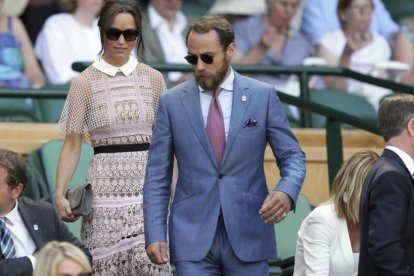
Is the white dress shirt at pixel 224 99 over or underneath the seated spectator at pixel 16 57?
over

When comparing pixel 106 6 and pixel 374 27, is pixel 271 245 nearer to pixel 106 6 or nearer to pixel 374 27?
pixel 106 6

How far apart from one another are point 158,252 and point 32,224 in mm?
768

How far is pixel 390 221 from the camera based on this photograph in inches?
277

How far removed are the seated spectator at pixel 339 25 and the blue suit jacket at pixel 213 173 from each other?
7.13m

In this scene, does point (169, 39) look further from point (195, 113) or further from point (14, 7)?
point (195, 113)

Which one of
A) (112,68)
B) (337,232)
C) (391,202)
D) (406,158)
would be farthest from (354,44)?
(391,202)

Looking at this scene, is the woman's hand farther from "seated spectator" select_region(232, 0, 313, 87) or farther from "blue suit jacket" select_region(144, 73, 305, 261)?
"seated spectator" select_region(232, 0, 313, 87)

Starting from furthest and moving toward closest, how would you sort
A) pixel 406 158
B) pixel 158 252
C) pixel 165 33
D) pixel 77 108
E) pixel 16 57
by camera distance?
pixel 165 33, pixel 16 57, pixel 77 108, pixel 158 252, pixel 406 158

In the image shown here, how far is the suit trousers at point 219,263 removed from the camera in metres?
7.75

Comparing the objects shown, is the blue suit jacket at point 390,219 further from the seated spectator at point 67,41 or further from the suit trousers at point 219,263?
the seated spectator at point 67,41

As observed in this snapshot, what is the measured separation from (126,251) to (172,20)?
5.98 meters

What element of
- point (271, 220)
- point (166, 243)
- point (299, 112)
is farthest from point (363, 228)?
point (299, 112)

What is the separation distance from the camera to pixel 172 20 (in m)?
14.3

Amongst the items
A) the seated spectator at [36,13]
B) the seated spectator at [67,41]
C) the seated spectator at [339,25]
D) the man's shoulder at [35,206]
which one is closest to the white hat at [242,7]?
the seated spectator at [339,25]
